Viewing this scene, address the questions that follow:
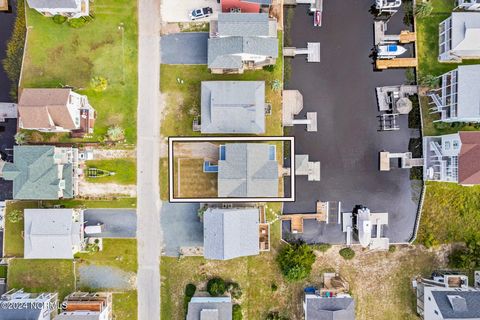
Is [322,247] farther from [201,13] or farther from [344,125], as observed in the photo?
[201,13]

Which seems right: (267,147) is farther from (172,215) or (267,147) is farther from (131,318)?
(131,318)

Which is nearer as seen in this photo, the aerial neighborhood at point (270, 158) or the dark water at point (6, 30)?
the aerial neighborhood at point (270, 158)

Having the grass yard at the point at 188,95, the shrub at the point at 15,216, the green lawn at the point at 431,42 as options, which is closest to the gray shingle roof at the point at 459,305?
the green lawn at the point at 431,42

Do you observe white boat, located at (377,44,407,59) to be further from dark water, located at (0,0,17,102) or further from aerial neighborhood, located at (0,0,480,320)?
dark water, located at (0,0,17,102)

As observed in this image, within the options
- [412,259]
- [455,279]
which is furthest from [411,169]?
[455,279]

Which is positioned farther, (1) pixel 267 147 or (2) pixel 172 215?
(2) pixel 172 215

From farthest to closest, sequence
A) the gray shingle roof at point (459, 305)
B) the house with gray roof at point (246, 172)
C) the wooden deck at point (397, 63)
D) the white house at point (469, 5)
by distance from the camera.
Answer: the wooden deck at point (397, 63), the white house at point (469, 5), the house with gray roof at point (246, 172), the gray shingle roof at point (459, 305)

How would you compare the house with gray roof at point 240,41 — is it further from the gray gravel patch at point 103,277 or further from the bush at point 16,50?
the gray gravel patch at point 103,277
